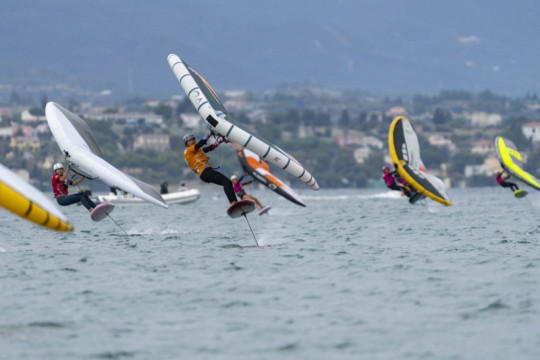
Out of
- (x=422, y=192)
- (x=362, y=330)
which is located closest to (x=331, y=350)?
(x=362, y=330)

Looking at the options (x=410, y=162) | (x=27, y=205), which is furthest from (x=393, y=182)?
(x=27, y=205)

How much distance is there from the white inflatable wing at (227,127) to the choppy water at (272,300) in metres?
1.96

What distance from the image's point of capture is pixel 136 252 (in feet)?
90.0

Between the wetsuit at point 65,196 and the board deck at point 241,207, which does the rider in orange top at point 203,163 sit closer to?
the board deck at point 241,207

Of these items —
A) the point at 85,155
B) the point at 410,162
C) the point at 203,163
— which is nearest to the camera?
Answer: the point at 203,163

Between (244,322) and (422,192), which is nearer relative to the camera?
(244,322)

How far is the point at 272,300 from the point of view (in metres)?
19.1

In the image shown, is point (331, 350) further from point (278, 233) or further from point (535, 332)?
point (278, 233)

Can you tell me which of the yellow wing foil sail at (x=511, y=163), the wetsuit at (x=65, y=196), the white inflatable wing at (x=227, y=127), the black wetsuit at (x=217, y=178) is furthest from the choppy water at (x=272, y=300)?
the yellow wing foil sail at (x=511, y=163)

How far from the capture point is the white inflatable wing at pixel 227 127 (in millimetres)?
26344

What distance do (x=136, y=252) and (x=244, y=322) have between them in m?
10.5

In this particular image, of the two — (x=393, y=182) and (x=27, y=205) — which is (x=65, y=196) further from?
(x=393, y=182)

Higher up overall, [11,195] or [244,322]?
[11,195]

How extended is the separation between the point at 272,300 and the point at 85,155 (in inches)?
403
